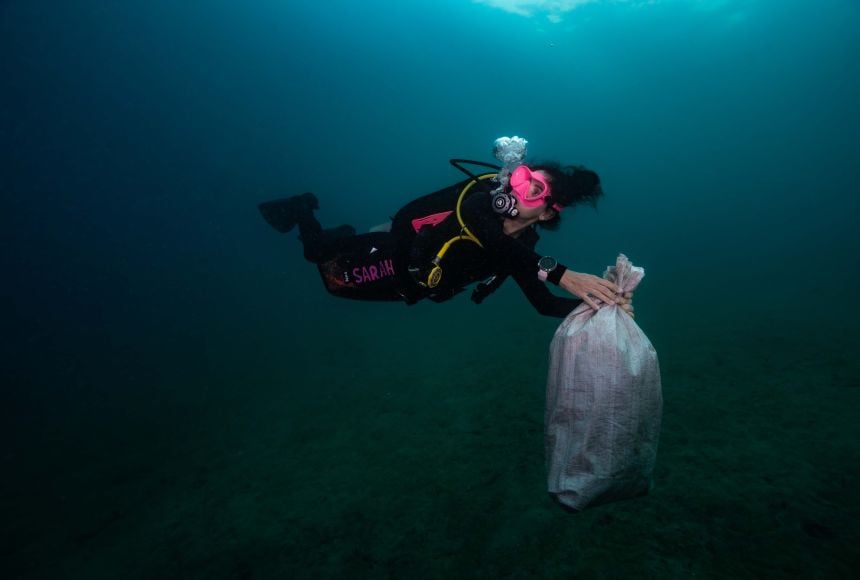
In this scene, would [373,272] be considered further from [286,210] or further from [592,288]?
[592,288]

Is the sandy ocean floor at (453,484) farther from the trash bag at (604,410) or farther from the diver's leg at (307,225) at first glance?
the diver's leg at (307,225)

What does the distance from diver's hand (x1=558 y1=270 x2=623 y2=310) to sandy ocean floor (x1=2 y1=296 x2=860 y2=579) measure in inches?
77.5

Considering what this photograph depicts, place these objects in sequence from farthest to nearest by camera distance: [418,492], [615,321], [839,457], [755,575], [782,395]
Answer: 1. [782,395]
2. [418,492]
3. [839,457]
4. [755,575]
5. [615,321]

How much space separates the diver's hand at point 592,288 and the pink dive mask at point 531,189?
2.05 feet

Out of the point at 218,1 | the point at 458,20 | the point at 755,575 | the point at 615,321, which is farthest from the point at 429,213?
the point at 458,20

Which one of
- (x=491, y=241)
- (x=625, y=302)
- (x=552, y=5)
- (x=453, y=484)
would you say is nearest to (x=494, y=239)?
(x=491, y=241)

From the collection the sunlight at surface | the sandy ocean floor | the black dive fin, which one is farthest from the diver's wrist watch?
the sunlight at surface

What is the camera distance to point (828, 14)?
4516cm

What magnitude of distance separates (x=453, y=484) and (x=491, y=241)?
9.46 ft

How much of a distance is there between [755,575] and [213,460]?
6.99 meters

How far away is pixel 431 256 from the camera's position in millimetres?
2998

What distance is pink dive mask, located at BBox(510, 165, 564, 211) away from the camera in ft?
9.05

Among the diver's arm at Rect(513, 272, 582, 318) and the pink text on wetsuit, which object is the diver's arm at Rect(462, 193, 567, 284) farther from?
the pink text on wetsuit

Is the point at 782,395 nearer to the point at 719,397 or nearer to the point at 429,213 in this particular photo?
the point at 719,397
